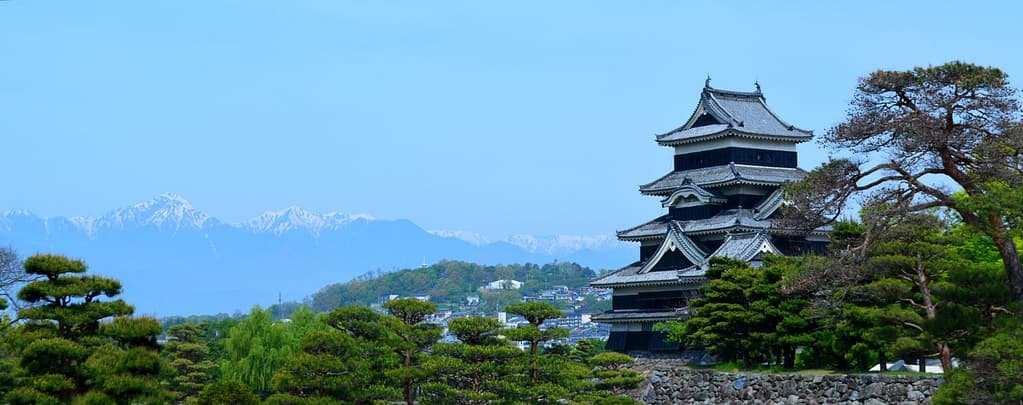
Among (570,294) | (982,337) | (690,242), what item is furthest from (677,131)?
(570,294)

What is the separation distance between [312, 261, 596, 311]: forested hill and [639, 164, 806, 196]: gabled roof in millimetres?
95691

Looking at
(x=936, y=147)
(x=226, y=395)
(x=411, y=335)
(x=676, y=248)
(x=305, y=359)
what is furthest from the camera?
(x=676, y=248)

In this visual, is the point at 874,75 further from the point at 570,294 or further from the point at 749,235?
the point at 570,294

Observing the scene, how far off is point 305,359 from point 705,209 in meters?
19.0

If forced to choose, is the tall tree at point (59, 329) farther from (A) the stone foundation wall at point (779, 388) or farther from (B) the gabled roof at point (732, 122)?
(B) the gabled roof at point (732, 122)

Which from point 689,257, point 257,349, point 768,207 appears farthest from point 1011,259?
point 257,349

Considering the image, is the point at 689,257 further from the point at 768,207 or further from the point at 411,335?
the point at 411,335

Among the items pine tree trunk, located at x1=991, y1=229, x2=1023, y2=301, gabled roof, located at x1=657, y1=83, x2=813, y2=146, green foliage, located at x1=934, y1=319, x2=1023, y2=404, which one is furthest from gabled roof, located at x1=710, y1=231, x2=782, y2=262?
pine tree trunk, located at x1=991, y1=229, x2=1023, y2=301

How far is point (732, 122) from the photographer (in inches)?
1649

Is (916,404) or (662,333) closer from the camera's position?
(916,404)

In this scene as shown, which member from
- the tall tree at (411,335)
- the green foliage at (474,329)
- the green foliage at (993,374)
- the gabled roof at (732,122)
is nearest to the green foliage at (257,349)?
the tall tree at (411,335)

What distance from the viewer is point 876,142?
16.5 m

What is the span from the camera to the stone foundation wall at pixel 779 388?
89.0 feet

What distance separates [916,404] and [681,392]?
8.45m
